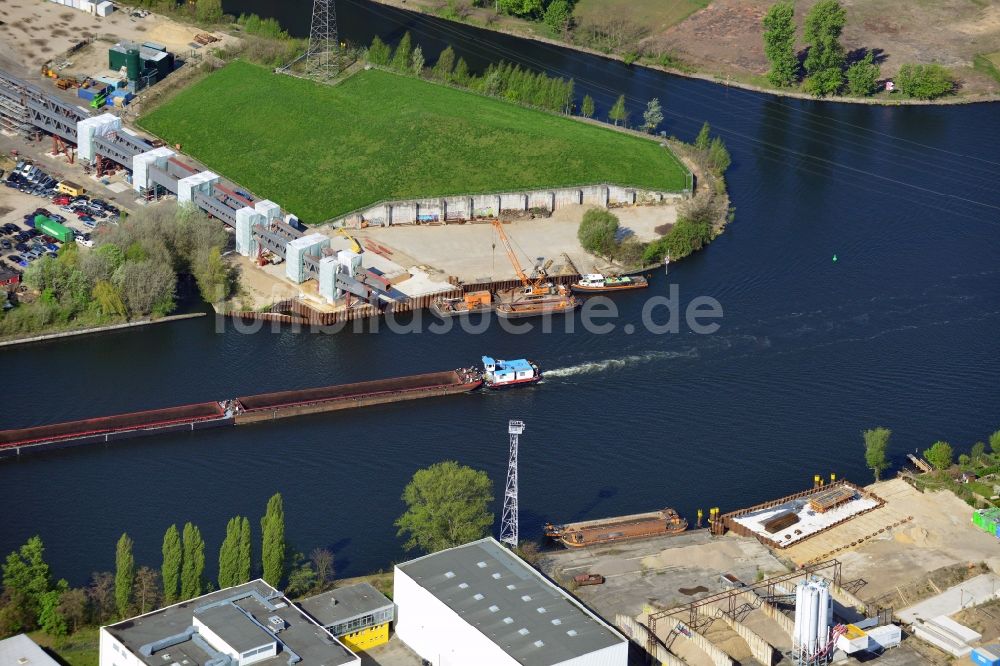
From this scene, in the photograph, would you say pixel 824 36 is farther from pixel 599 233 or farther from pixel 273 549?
pixel 273 549

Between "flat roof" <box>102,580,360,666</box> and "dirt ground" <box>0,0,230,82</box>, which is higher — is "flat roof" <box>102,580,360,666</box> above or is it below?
below

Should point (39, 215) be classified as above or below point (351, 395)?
above

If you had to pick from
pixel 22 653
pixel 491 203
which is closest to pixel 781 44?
pixel 491 203

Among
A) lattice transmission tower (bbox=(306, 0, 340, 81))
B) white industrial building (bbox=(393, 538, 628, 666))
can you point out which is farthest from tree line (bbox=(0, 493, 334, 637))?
lattice transmission tower (bbox=(306, 0, 340, 81))

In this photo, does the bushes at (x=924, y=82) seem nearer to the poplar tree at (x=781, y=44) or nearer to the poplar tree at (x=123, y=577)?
the poplar tree at (x=781, y=44)

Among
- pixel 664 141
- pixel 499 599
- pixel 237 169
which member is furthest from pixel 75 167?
pixel 499 599

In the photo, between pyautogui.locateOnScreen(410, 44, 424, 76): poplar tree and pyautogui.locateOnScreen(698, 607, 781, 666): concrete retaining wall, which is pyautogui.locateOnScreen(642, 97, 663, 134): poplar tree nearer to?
pyautogui.locateOnScreen(410, 44, 424, 76): poplar tree
